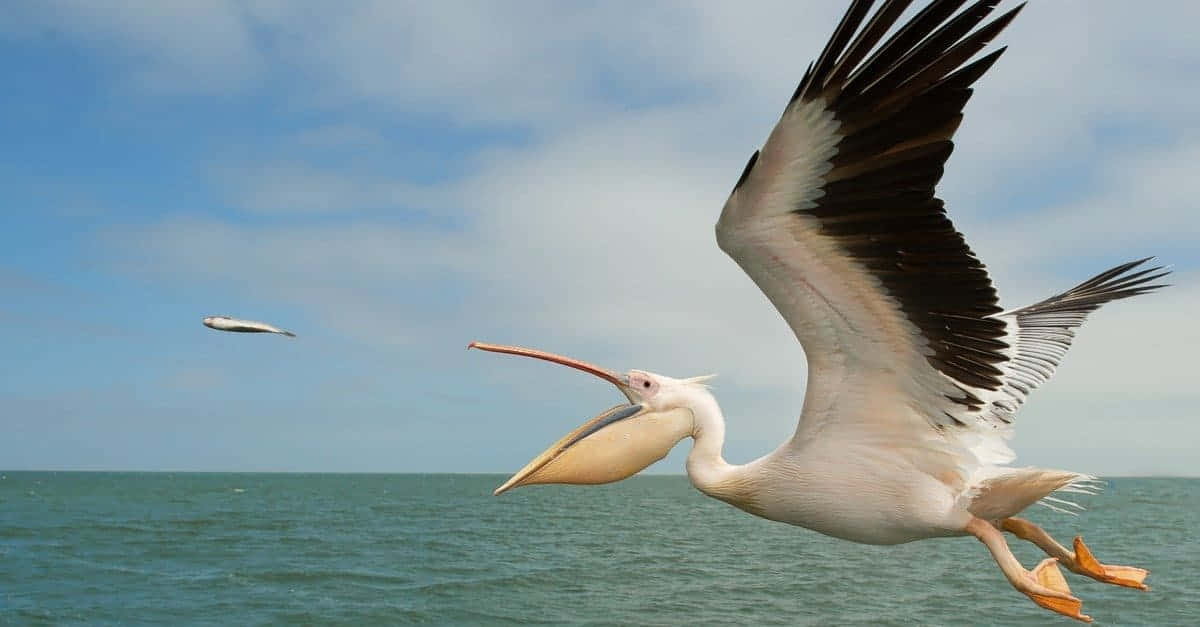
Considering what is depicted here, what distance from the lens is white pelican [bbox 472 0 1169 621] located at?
3.41m

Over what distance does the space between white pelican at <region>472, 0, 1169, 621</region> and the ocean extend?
16.0m

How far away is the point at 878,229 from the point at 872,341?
626 millimetres

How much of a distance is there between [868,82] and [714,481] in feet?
6.63

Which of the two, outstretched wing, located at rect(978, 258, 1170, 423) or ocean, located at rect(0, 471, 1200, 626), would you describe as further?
ocean, located at rect(0, 471, 1200, 626)

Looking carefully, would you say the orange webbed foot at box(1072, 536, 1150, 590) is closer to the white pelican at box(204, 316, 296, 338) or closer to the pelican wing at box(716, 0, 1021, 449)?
the pelican wing at box(716, 0, 1021, 449)

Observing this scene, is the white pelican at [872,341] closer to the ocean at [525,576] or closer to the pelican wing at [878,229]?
the pelican wing at [878,229]

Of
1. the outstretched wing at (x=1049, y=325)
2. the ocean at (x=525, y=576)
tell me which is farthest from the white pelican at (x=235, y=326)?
the ocean at (x=525, y=576)

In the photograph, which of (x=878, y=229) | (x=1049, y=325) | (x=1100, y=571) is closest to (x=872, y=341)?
(x=878, y=229)

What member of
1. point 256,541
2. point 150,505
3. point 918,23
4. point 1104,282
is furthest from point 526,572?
point 150,505

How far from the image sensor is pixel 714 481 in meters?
4.59

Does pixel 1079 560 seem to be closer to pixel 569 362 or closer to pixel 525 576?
pixel 569 362

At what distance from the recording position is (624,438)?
4.57 meters

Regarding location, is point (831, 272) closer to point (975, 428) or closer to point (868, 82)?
point (868, 82)

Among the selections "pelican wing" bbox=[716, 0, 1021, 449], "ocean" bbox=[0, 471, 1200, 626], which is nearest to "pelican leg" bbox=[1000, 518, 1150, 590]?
"pelican wing" bbox=[716, 0, 1021, 449]
